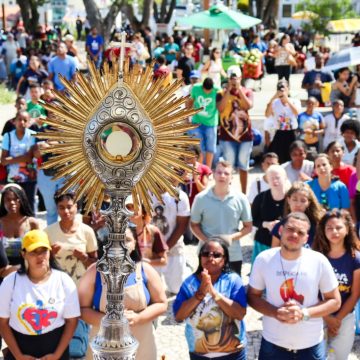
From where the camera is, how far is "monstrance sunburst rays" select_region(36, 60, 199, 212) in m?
2.65

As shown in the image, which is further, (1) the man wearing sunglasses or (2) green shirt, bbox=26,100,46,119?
(2) green shirt, bbox=26,100,46,119

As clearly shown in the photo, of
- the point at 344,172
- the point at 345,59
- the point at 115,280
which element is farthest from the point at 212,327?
the point at 345,59

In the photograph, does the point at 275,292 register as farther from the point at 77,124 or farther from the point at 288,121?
the point at 288,121

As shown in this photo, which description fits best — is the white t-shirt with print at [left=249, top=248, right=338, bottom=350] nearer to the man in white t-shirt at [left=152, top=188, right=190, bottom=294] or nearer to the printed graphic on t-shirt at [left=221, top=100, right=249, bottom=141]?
the man in white t-shirt at [left=152, top=188, right=190, bottom=294]

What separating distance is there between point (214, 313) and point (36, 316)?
1.19 metres

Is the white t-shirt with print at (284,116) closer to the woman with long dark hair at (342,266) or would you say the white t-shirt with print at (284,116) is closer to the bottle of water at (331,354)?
the woman with long dark hair at (342,266)

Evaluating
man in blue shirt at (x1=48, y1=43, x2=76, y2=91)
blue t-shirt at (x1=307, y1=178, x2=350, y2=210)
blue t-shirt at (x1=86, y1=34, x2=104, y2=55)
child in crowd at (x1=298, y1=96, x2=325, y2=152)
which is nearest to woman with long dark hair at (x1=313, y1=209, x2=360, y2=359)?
blue t-shirt at (x1=307, y1=178, x2=350, y2=210)

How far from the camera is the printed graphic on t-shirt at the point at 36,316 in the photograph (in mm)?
5184

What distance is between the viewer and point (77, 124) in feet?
8.82

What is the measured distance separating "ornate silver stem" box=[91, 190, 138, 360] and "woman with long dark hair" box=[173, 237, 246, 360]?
2.39 meters

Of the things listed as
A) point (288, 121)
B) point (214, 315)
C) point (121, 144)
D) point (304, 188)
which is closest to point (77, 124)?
point (121, 144)

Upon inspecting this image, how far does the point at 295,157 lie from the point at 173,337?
106 inches

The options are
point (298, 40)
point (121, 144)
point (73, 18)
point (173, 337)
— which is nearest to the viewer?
point (121, 144)

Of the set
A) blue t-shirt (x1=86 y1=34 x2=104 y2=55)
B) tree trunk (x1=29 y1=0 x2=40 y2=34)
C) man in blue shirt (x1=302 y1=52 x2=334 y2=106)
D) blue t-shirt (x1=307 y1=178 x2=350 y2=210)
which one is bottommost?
tree trunk (x1=29 y1=0 x2=40 y2=34)
